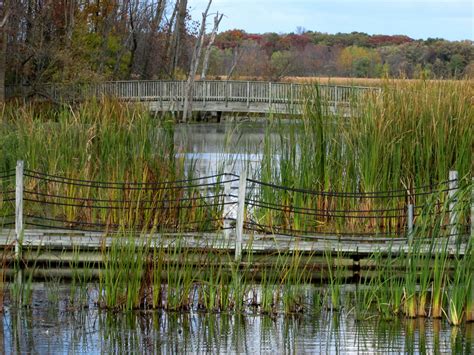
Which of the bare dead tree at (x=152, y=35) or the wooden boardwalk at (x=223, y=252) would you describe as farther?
the bare dead tree at (x=152, y=35)

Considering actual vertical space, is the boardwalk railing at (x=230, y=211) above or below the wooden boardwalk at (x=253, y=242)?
above

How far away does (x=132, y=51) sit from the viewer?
45.8 metres

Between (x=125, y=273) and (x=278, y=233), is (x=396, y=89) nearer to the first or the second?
(x=278, y=233)

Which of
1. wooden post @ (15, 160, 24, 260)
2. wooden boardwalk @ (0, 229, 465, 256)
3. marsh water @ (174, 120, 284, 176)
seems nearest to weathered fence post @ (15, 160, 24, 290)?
wooden post @ (15, 160, 24, 260)

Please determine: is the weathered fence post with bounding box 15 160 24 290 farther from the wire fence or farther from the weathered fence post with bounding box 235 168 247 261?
the weathered fence post with bounding box 235 168 247 261

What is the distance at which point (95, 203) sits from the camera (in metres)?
13.6

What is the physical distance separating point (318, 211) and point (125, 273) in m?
4.03

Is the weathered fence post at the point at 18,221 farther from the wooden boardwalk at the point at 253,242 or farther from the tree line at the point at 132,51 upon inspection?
the tree line at the point at 132,51

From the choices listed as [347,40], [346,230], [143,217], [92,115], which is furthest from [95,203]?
[347,40]

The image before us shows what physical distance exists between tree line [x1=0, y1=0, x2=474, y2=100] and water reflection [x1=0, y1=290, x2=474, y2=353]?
6.07 metres

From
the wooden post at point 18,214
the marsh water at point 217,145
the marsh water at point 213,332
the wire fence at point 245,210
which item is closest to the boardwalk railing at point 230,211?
the wire fence at point 245,210

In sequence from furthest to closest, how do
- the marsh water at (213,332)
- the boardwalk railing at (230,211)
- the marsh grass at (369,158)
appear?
1. the marsh grass at (369,158)
2. the boardwalk railing at (230,211)
3. the marsh water at (213,332)

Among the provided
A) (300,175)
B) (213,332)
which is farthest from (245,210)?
(213,332)

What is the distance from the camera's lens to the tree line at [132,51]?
110ft
